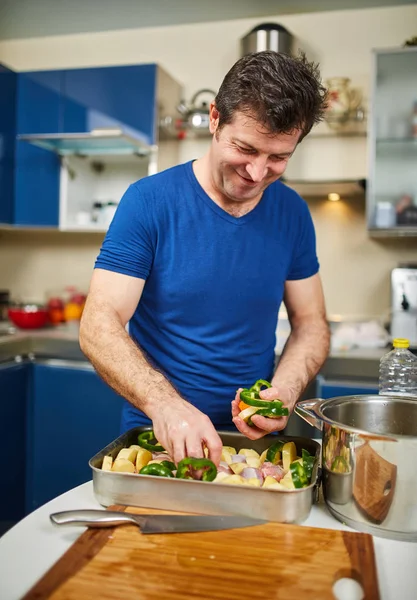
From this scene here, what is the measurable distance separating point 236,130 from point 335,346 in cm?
159

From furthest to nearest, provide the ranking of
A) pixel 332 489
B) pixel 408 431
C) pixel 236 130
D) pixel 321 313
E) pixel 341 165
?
pixel 341 165 → pixel 321 313 → pixel 236 130 → pixel 408 431 → pixel 332 489

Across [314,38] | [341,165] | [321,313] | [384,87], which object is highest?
[314,38]

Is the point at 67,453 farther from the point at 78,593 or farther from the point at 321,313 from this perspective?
the point at 78,593

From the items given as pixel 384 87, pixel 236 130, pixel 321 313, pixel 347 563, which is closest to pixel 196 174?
pixel 236 130

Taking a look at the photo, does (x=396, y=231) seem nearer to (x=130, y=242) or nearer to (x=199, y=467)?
(x=130, y=242)

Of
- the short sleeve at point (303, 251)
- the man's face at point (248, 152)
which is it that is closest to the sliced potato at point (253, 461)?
the man's face at point (248, 152)

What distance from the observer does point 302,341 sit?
156cm

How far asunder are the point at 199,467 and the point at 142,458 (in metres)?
0.14

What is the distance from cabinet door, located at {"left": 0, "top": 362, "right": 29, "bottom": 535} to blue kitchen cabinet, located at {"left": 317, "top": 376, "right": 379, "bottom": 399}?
136 cm

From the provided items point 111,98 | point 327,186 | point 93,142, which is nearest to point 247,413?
point 327,186

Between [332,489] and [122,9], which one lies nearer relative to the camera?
[332,489]

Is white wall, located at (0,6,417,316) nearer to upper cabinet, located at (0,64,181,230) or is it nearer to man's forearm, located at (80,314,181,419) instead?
upper cabinet, located at (0,64,181,230)

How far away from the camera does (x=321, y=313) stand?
1.63m

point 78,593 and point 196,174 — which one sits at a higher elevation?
point 196,174
